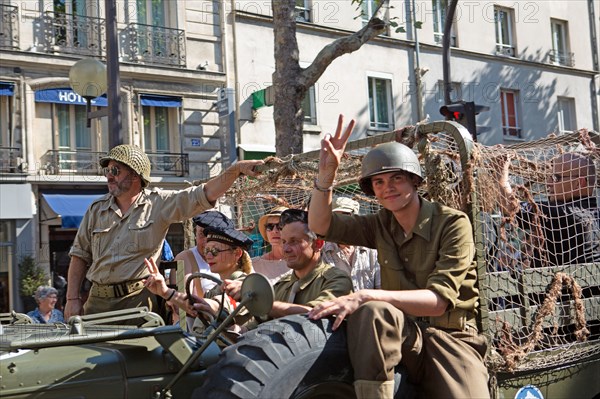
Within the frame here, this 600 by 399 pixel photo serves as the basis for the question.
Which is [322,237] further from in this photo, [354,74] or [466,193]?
[354,74]

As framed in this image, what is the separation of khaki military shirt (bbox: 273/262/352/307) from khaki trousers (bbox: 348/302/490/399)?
476mm

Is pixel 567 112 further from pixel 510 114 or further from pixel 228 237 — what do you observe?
pixel 228 237

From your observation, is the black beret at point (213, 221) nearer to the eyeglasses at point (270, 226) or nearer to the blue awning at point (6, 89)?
the eyeglasses at point (270, 226)

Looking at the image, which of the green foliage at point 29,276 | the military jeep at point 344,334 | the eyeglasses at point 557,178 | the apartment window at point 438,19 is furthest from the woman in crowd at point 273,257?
the apartment window at point 438,19

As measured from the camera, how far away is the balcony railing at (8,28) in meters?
17.8

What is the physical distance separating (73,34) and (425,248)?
16.4 metres

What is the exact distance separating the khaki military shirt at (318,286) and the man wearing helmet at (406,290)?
20cm

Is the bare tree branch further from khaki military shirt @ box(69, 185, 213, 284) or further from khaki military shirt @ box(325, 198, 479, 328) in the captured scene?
khaki military shirt @ box(325, 198, 479, 328)

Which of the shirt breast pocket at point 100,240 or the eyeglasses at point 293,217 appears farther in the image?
the shirt breast pocket at point 100,240

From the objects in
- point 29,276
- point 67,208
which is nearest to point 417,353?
point 29,276

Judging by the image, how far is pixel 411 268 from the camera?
4.02 meters

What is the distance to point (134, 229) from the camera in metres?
5.12

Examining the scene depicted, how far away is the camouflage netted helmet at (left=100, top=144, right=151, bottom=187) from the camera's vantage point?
5.06 metres

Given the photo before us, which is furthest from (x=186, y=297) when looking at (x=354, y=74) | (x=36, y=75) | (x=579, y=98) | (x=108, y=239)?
(x=579, y=98)
